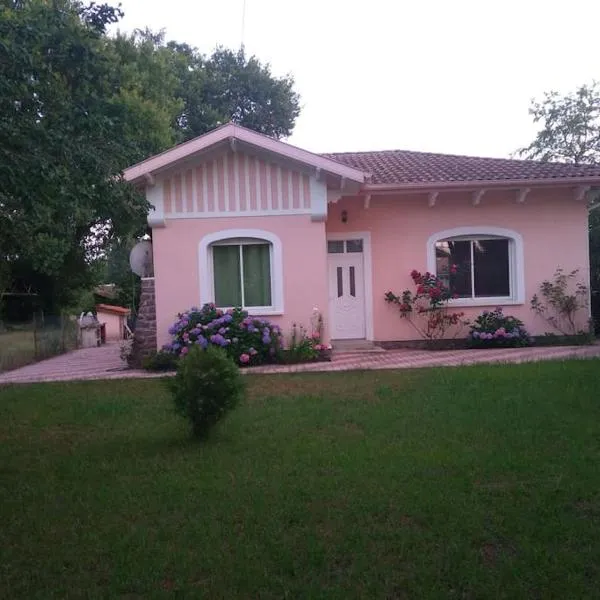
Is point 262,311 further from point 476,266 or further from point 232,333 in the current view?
point 476,266

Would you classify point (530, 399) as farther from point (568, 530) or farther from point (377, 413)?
point (568, 530)

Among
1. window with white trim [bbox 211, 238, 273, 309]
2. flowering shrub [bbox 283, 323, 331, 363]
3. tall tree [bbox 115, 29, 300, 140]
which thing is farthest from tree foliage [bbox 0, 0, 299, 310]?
tall tree [bbox 115, 29, 300, 140]

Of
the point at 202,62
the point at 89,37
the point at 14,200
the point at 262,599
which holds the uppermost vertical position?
the point at 202,62

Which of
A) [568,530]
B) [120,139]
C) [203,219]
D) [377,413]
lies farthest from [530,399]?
[203,219]

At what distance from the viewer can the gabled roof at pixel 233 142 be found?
40.9ft

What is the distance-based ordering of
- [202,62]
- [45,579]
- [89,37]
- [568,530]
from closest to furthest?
[45,579]
[568,530]
[89,37]
[202,62]

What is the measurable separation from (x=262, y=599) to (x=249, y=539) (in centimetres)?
75

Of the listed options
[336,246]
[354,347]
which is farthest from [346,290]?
[354,347]

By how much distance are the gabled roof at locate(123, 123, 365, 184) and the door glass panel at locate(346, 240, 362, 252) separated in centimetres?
230

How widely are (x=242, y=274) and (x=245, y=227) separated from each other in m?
0.94

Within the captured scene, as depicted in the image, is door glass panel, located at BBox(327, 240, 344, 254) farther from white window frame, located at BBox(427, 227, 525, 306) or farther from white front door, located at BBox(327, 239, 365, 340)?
white window frame, located at BBox(427, 227, 525, 306)

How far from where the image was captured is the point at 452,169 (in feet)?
47.9

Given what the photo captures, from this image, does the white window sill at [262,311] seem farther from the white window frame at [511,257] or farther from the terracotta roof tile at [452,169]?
the white window frame at [511,257]

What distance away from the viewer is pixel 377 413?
7.75 meters
